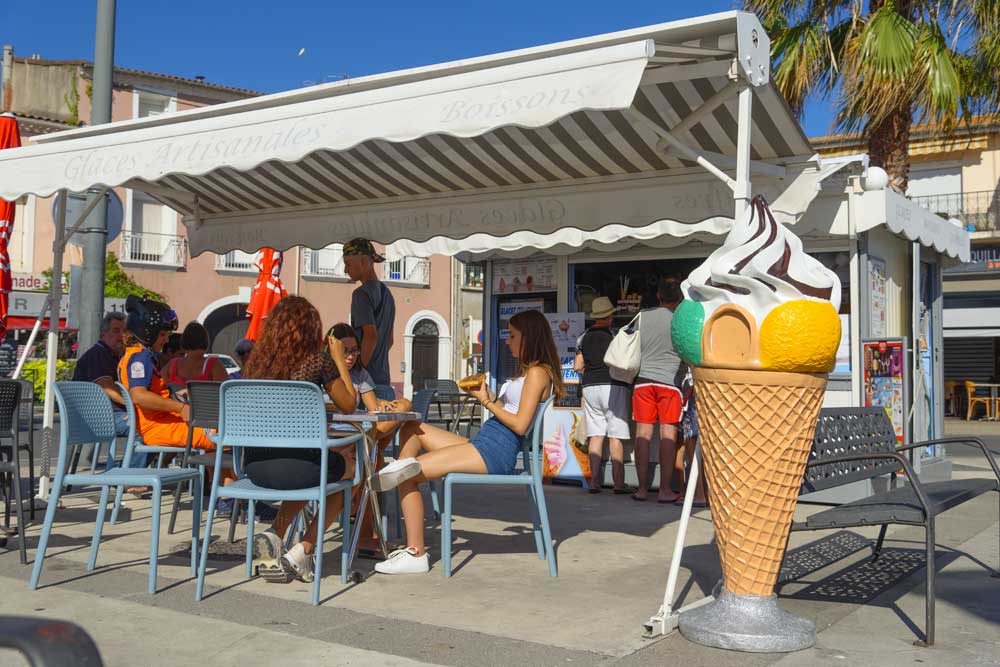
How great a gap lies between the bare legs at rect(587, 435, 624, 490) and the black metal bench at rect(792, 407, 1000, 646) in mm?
2741

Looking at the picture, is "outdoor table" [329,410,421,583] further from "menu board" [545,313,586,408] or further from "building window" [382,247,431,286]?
"building window" [382,247,431,286]

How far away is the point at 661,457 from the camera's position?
7723mm

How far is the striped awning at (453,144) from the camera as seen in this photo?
4.26 m

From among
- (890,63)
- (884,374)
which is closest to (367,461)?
(884,374)

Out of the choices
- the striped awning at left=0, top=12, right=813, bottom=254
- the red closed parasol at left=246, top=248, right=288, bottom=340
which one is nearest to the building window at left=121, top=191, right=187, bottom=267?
the red closed parasol at left=246, top=248, right=288, bottom=340

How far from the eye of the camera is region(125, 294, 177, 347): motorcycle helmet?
7258 millimetres

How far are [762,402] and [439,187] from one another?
13.2ft

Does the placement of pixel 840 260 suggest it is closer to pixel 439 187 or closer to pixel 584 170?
pixel 584 170

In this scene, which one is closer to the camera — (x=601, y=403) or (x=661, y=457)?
(x=661, y=457)

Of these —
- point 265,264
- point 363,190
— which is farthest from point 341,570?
point 265,264

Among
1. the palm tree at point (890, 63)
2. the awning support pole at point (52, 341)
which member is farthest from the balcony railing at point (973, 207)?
the awning support pole at point (52, 341)

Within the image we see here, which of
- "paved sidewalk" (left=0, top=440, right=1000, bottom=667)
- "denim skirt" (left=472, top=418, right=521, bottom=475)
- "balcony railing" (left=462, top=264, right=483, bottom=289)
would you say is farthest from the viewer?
"balcony railing" (left=462, top=264, right=483, bottom=289)

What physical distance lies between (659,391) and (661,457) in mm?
520

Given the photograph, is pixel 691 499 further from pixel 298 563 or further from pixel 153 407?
pixel 153 407
